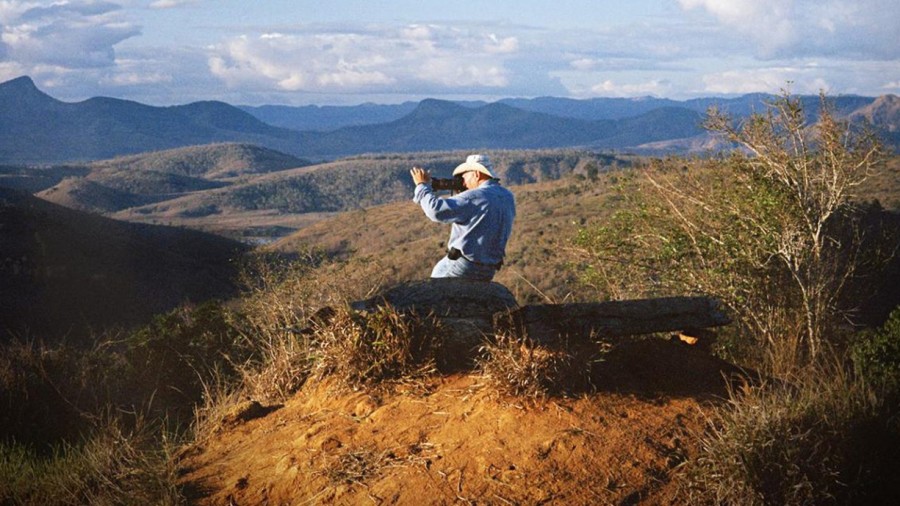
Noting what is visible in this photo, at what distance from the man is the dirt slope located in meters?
1.36

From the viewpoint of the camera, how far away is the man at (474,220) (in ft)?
20.9

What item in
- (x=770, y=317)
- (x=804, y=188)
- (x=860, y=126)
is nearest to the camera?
(x=770, y=317)

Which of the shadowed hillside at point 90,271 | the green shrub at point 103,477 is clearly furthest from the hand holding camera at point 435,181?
the shadowed hillside at point 90,271

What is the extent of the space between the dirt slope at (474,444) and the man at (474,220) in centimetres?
136

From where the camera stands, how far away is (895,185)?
32031 mm

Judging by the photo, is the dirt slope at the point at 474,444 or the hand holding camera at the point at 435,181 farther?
the hand holding camera at the point at 435,181

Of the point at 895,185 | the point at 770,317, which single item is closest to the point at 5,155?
the point at 895,185

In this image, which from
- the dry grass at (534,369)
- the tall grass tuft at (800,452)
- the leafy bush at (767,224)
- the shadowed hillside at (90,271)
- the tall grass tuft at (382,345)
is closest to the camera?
the tall grass tuft at (800,452)

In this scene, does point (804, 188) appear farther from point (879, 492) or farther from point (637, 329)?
point (879, 492)

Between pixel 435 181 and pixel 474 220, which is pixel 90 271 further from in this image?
pixel 474 220

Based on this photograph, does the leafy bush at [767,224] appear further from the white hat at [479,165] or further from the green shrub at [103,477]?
the green shrub at [103,477]

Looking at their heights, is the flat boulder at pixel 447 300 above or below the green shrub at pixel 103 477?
above

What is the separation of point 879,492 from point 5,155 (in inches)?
8385

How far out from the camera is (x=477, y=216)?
21.3ft
